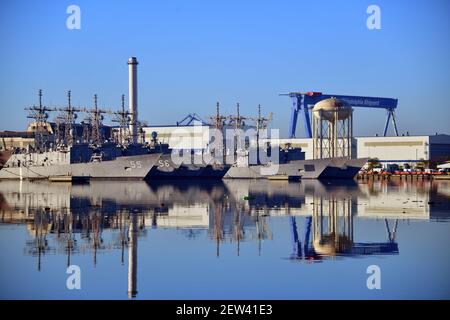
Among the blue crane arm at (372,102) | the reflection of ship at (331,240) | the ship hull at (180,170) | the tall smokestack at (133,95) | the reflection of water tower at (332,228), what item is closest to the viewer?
the reflection of ship at (331,240)

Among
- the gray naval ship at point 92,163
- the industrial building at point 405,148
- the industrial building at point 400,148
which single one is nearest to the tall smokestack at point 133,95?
the gray naval ship at point 92,163

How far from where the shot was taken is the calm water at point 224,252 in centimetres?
1516

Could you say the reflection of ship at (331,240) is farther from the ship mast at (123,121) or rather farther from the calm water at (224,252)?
the ship mast at (123,121)

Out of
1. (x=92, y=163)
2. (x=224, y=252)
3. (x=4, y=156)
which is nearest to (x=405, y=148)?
(x=92, y=163)

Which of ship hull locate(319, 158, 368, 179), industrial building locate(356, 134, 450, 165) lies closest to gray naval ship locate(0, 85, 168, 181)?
ship hull locate(319, 158, 368, 179)

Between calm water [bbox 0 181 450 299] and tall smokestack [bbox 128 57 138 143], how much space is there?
6805 centimetres

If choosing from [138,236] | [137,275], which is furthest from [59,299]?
[138,236]

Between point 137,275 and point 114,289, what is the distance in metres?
1.42

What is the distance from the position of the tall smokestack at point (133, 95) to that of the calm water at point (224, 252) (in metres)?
68.0

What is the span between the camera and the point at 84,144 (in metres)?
85.6

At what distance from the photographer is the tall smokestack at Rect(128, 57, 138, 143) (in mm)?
101938

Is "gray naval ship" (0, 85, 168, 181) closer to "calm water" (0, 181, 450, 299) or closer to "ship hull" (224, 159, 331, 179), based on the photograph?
"ship hull" (224, 159, 331, 179)
